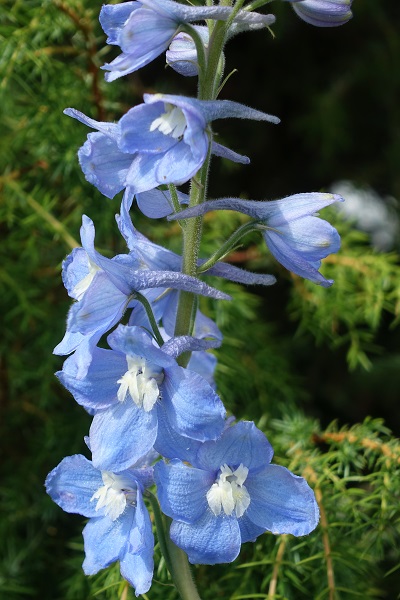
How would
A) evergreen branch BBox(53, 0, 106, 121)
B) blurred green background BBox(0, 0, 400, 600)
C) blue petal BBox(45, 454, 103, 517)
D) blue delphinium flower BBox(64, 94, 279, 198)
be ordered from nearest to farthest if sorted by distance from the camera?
blue delphinium flower BBox(64, 94, 279, 198), blue petal BBox(45, 454, 103, 517), blurred green background BBox(0, 0, 400, 600), evergreen branch BBox(53, 0, 106, 121)

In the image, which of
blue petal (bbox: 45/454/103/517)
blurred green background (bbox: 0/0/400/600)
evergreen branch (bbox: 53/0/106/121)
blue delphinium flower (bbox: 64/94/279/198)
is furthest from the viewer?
evergreen branch (bbox: 53/0/106/121)

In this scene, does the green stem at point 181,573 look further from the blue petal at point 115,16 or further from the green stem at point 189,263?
the blue petal at point 115,16

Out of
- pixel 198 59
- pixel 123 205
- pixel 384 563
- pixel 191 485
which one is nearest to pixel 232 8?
pixel 198 59

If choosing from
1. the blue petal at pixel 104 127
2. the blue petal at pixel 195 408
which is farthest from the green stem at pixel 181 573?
the blue petal at pixel 104 127

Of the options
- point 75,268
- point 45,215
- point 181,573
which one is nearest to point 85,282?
point 75,268

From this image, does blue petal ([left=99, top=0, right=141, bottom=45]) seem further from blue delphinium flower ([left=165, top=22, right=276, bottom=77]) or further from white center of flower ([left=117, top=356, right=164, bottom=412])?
white center of flower ([left=117, top=356, right=164, bottom=412])

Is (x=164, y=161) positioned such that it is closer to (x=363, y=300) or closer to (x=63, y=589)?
(x=363, y=300)

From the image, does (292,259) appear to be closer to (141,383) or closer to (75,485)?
(141,383)

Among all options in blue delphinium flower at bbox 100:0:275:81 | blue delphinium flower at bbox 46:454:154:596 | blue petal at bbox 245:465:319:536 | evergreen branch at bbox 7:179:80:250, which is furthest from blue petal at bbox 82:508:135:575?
evergreen branch at bbox 7:179:80:250
